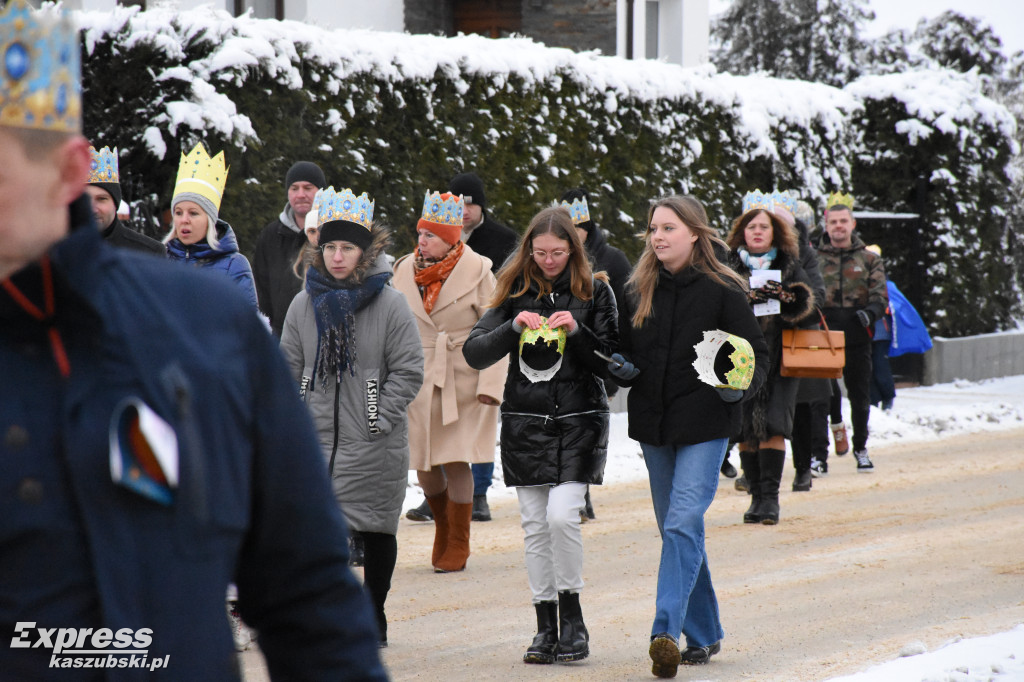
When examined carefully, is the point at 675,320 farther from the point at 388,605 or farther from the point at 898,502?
the point at 898,502

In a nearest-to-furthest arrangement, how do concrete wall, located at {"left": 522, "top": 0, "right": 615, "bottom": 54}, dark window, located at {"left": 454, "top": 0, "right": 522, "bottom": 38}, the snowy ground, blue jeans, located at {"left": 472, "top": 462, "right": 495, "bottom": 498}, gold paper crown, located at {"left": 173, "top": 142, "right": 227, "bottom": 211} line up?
the snowy ground, gold paper crown, located at {"left": 173, "top": 142, "right": 227, "bottom": 211}, blue jeans, located at {"left": 472, "top": 462, "right": 495, "bottom": 498}, concrete wall, located at {"left": 522, "top": 0, "right": 615, "bottom": 54}, dark window, located at {"left": 454, "top": 0, "right": 522, "bottom": 38}

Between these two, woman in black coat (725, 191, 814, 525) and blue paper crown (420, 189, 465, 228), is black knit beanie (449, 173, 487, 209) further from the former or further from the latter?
woman in black coat (725, 191, 814, 525)

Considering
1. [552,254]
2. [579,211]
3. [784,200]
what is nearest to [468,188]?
[579,211]

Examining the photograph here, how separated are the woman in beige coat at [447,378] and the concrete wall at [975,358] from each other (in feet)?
38.9

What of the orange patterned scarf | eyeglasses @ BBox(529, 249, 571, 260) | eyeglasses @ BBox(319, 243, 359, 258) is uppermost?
eyeglasses @ BBox(319, 243, 359, 258)

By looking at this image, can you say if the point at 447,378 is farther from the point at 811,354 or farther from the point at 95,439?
the point at 95,439

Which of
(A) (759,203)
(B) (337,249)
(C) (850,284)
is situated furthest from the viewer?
(C) (850,284)

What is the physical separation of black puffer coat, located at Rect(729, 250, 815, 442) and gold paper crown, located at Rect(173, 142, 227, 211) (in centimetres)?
363

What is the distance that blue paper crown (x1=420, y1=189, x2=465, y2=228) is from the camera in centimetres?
811

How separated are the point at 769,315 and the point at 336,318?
175 inches

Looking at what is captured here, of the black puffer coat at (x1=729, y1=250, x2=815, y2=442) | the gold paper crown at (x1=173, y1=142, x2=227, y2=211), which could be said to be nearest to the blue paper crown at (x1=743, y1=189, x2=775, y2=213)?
the black puffer coat at (x1=729, y1=250, x2=815, y2=442)

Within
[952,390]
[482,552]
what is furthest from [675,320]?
[952,390]

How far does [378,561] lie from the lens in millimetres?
6281

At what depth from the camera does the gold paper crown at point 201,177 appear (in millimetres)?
7461
